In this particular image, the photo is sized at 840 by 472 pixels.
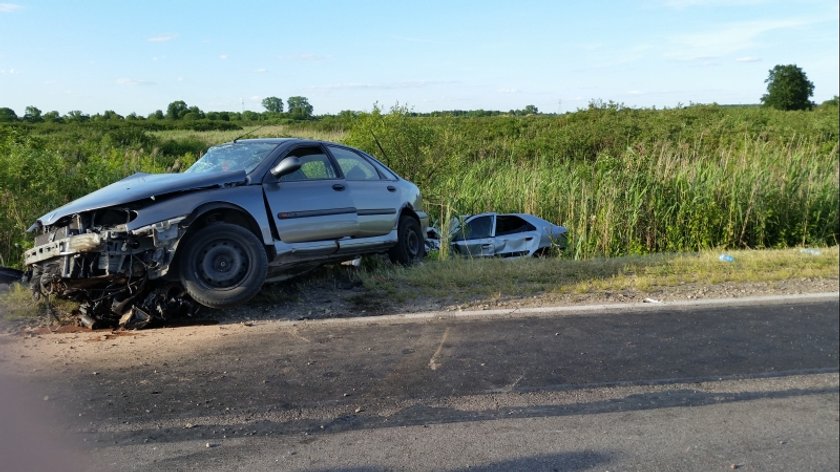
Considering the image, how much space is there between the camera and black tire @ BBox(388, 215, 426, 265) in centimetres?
907

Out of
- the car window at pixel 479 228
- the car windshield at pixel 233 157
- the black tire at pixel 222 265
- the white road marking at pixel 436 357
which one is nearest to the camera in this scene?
the white road marking at pixel 436 357

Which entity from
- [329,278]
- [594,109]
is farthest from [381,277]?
[594,109]

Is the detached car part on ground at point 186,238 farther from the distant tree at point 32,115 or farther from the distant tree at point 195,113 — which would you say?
the distant tree at point 195,113

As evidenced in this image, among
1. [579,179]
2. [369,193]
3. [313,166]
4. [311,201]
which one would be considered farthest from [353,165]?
[579,179]

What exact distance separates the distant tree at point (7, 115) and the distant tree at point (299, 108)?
5288mm

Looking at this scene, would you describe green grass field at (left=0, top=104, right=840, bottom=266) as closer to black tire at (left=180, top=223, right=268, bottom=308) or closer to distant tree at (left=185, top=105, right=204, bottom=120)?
distant tree at (left=185, top=105, right=204, bottom=120)

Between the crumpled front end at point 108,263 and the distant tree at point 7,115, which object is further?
the distant tree at point 7,115

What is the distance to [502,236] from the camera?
12398 millimetres

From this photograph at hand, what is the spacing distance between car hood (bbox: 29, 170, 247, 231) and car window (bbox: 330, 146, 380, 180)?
1.58 m

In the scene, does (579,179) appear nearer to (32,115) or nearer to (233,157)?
(233,157)

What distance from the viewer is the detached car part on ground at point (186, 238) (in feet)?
20.5

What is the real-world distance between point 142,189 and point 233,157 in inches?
55.7

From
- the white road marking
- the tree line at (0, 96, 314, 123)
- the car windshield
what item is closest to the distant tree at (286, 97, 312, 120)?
the tree line at (0, 96, 314, 123)

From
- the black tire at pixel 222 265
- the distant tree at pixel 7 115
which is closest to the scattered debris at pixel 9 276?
the distant tree at pixel 7 115
